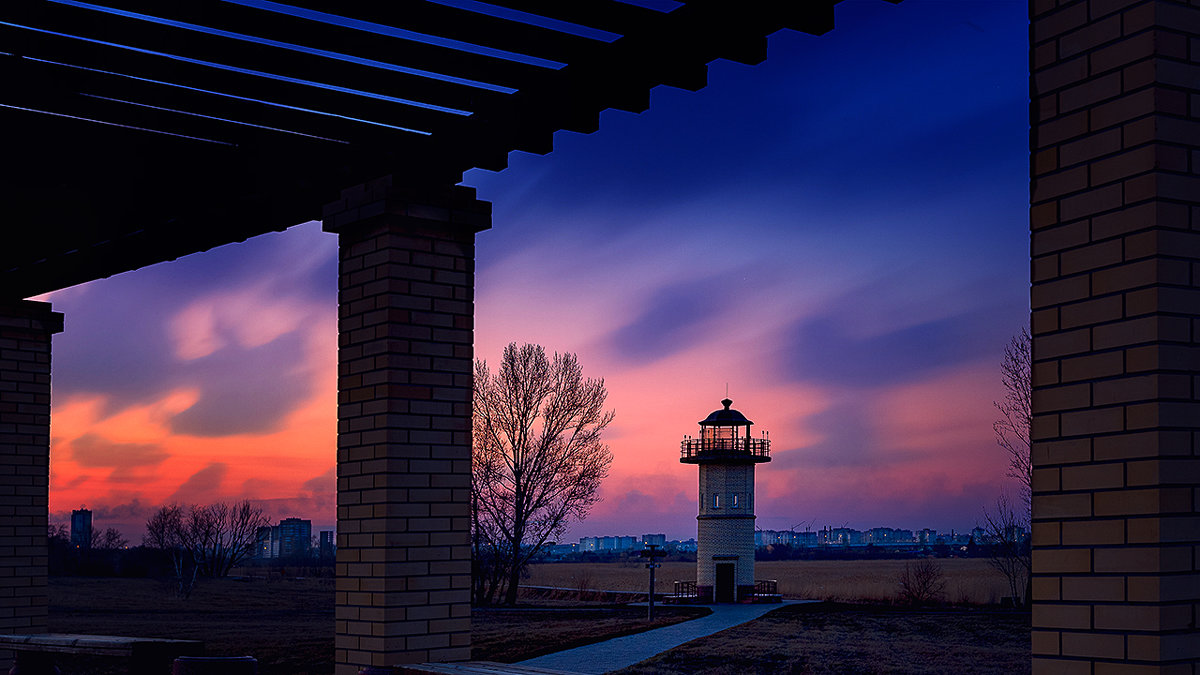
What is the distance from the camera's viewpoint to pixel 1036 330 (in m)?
3.48

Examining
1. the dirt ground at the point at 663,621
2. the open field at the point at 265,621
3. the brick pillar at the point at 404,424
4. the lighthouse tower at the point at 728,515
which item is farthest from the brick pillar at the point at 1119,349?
the lighthouse tower at the point at 728,515

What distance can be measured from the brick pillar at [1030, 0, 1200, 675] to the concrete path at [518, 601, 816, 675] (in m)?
15.4

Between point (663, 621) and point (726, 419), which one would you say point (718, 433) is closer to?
point (726, 419)

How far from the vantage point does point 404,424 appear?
6414mm

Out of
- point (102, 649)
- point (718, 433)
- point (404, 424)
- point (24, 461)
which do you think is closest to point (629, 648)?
point (24, 461)

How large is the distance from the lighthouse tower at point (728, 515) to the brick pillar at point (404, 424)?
36116 mm

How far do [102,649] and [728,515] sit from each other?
3515 cm

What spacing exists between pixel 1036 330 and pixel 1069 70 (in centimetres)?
78

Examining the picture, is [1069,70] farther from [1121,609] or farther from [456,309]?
A: [456,309]

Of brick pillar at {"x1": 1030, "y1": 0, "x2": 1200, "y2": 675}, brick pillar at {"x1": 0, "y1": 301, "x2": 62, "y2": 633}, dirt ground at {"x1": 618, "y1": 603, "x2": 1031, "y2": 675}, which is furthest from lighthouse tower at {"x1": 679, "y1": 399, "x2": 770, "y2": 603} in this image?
brick pillar at {"x1": 1030, "y1": 0, "x2": 1200, "y2": 675}

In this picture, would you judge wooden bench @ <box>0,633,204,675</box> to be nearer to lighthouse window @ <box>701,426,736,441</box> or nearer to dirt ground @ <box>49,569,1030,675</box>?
dirt ground @ <box>49,569,1030,675</box>

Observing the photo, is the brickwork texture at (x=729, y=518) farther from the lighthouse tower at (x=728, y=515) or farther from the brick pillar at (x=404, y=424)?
the brick pillar at (x=404, y=424)

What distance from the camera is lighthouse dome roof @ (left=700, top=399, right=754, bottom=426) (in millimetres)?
43344

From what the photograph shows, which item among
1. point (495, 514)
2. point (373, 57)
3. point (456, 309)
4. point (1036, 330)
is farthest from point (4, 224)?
point (495, 514)
